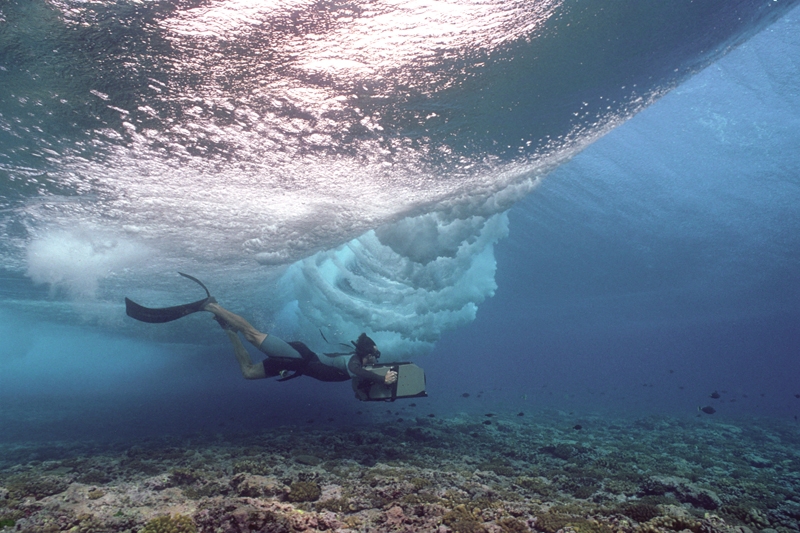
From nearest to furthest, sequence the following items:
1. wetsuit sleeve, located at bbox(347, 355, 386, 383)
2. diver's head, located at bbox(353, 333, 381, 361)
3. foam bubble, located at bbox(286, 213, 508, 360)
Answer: wetsuit sleeve, located at bbox(347, 355, 386, 383)
diver's head, located at bbox(353, 333, 381, 361)
foam bubble, located at bbox(286, 213, 508, 360)

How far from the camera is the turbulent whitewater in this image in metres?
5.74

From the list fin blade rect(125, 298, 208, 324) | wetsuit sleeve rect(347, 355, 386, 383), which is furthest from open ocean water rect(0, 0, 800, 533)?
fin blade rect(125, 298, 208, 324)

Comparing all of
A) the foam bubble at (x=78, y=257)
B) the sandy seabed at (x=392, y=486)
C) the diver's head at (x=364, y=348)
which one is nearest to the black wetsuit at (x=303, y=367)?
the diver's head at (x=364, y=348)

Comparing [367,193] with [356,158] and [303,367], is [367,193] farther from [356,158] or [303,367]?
[303,367]

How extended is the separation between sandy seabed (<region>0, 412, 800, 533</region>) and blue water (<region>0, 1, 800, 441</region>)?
24.4 ft

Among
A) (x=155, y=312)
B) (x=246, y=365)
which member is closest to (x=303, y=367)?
(x=246, y=365)

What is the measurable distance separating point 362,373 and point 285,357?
2481 millimetres

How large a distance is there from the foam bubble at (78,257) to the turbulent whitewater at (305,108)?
0.18 metres

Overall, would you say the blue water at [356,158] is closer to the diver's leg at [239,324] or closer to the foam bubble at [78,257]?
the foam bubble at [78,257]

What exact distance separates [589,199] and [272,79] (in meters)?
23.6

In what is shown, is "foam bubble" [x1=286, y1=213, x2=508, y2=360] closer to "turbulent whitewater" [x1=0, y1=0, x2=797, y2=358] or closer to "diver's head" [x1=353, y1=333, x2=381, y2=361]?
"turbulent whitewater" [x1=0, y1=0, x2=797, y2=358]

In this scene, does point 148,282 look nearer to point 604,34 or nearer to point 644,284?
point 604,34

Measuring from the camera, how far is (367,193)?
12297 millimetres

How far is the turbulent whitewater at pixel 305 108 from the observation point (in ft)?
18.8
